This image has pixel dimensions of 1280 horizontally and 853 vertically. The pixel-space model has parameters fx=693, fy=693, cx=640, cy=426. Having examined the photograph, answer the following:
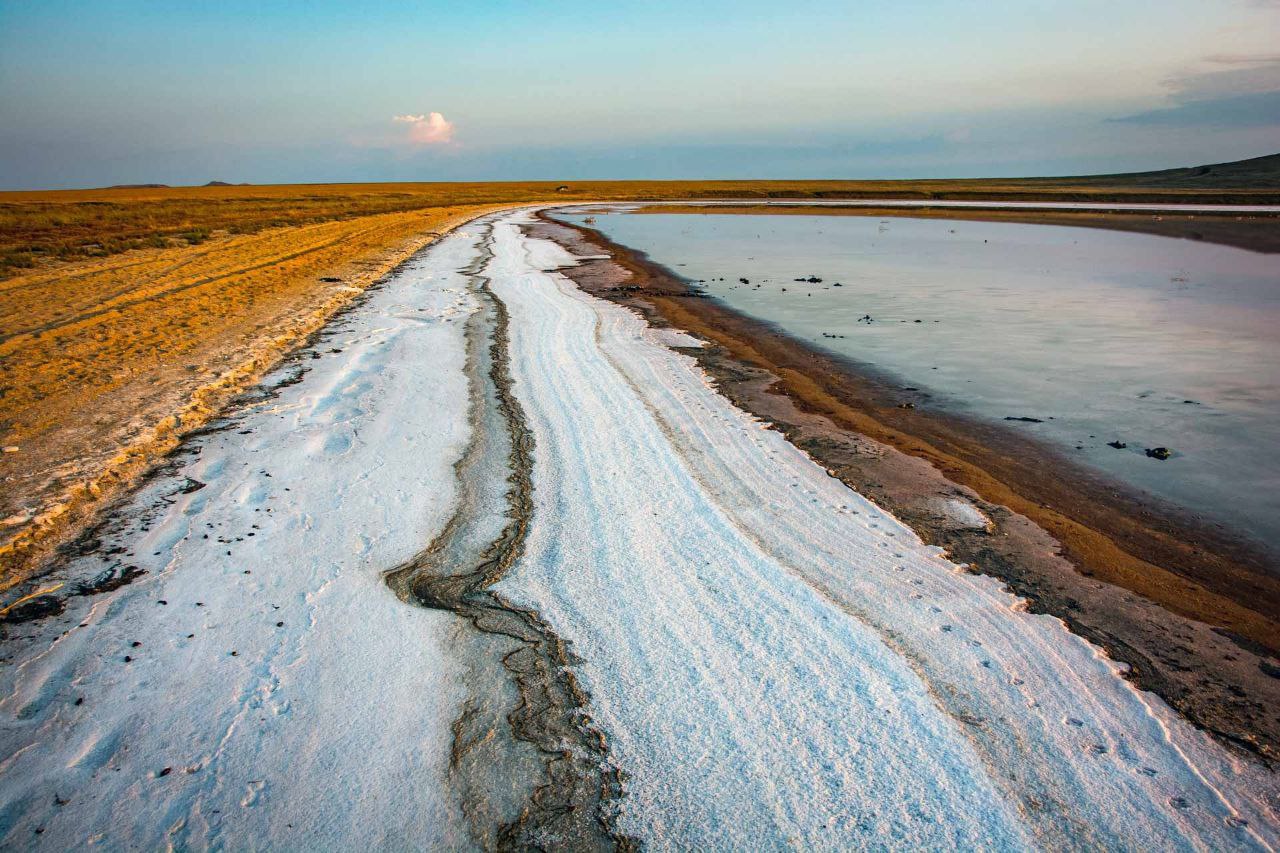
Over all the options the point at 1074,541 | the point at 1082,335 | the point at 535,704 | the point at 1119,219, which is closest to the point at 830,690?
the point at 535,704

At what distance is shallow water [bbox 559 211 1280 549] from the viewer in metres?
6.61

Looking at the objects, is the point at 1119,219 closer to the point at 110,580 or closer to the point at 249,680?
the point at 249,680

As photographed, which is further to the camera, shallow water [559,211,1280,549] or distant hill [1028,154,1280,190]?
distant hill [1028,154,1280,190]

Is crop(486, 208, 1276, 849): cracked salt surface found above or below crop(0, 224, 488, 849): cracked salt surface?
below

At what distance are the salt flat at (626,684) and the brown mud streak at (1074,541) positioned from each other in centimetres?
27

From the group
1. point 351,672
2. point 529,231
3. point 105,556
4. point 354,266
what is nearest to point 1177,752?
point 351,672

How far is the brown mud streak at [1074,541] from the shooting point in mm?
3549

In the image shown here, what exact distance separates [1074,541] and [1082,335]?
8.29 metres

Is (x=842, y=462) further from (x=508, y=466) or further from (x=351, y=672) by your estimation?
(x=351, y=672)

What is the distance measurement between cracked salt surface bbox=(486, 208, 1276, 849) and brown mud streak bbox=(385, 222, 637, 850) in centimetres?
10

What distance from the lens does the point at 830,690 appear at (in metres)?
3.33

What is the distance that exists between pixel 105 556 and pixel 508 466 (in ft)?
9.08

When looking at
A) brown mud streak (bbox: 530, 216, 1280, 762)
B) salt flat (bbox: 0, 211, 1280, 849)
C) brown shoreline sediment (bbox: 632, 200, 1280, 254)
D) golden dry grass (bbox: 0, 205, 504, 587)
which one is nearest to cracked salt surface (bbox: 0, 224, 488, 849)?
salt flat (bbox: 0, 211, 1280, 849)

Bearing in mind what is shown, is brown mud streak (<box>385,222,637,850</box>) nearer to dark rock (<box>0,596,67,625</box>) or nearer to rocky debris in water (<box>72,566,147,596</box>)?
rocky debris in water (<box>72,566,147,596</box>)
